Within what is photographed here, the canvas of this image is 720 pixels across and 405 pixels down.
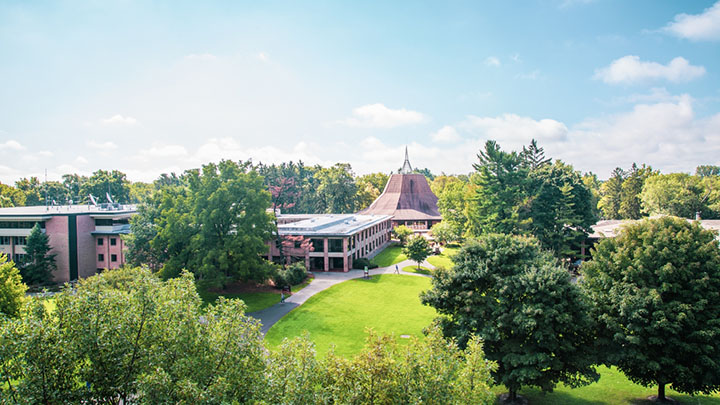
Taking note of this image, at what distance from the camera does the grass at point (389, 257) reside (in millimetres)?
52409

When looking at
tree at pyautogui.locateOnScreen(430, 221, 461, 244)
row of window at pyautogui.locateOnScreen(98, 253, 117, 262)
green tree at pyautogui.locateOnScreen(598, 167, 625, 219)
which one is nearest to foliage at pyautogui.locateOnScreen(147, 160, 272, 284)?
row of window at pyautogui.locateOnScreen(98, 253, 117, 262)

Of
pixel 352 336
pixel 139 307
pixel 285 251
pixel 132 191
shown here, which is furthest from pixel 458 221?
pixel 132 191

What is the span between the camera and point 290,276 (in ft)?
129

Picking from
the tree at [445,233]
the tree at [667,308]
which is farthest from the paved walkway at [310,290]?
the tree at [667,308]

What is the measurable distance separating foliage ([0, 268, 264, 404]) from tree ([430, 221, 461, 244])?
5116cm

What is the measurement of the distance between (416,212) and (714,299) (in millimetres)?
65220

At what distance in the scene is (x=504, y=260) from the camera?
18234 millimetres

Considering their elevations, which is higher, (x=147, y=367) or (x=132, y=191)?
(x=132, y=191)

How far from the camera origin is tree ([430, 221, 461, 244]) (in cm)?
6034

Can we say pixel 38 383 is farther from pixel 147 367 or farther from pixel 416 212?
pixel 416 212

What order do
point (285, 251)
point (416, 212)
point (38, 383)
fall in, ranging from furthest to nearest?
point (416, 212), point (285, 251), point (38, 383)

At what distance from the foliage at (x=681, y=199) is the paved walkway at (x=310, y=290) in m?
43.4

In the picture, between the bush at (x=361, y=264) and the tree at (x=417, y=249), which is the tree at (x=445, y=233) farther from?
the bush at (x=361, y=264)

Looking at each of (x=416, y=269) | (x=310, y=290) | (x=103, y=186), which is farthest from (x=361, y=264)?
(x=103, y=186)
